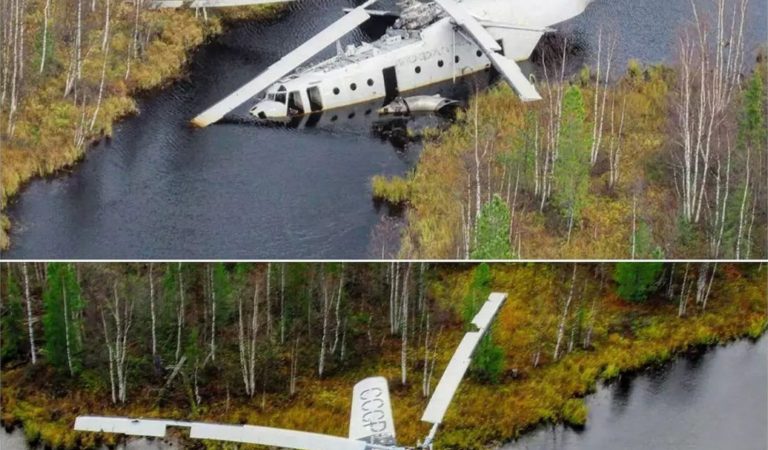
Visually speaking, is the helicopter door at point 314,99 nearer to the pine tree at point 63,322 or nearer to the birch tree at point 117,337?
the birch tree at point 117,337

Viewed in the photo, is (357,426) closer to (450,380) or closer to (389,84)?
(450,380)

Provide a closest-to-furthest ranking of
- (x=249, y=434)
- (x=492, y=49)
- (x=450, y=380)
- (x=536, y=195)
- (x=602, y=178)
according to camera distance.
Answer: (x=249, y=434) < (x=450, y=380) < (x=536, y=195) < (x=602, y=178) < (x=492, y=49)

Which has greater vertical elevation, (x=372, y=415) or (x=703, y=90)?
(x=703, y=90)

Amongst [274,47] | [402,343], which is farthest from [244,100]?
[402,343]

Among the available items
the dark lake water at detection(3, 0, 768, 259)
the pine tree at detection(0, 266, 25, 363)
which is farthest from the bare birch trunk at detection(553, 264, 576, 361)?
the pine tree at detection(0, 266, 25, 363)

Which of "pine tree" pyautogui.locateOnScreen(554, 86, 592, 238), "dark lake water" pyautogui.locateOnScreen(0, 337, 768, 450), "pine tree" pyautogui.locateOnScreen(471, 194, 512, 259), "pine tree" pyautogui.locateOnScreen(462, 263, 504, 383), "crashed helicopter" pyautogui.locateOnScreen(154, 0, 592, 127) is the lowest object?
"dark lake water" pyautogui.locateOnScreen(0, 337, 768, 450)

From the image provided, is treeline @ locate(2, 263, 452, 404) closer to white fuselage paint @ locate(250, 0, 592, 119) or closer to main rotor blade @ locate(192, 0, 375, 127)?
main rotor blade @ locate(192, 0, 375, 127)

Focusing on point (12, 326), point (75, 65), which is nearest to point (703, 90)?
point (75, 65)
